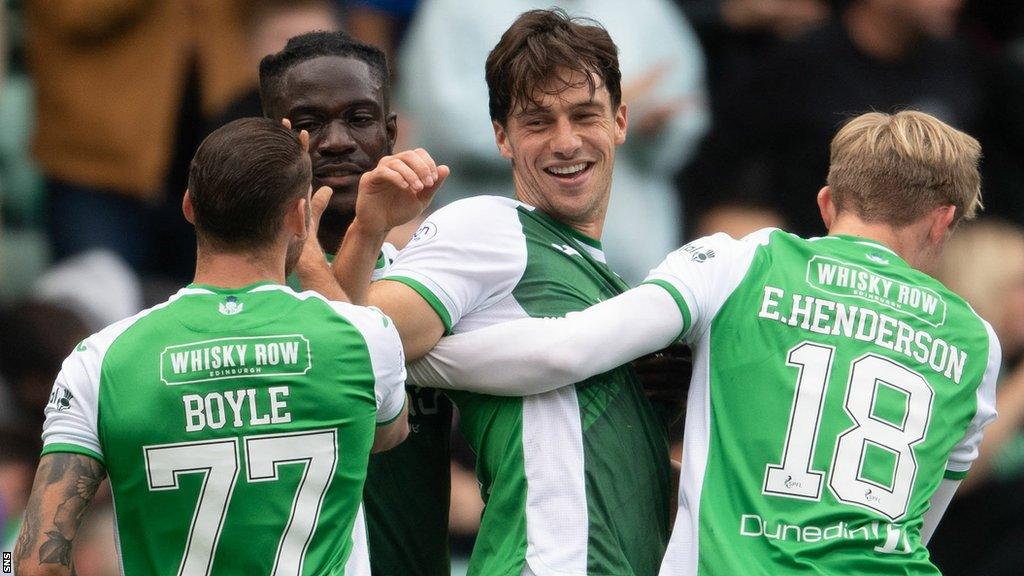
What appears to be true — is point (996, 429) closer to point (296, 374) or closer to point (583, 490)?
point (583, 490)

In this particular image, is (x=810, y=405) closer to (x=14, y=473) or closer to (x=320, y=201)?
(x=320, y=201)

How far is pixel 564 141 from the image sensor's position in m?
5.16

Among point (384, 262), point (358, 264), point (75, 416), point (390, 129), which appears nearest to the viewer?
point (75, 416)

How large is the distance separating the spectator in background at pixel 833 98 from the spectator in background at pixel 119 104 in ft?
8.46

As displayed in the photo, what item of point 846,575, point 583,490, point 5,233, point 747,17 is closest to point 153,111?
point 5,233

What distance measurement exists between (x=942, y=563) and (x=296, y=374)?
4.57 m

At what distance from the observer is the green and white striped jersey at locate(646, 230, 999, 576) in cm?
465

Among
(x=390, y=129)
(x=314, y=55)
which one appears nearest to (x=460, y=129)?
(x=390, y=129)

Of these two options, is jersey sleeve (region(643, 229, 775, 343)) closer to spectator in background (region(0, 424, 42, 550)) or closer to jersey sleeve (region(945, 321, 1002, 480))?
jersey sleeve (region(945, 321, 1002, 480))

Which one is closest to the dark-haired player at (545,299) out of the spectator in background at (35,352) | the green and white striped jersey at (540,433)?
the green and white striped jersey at (540,433)

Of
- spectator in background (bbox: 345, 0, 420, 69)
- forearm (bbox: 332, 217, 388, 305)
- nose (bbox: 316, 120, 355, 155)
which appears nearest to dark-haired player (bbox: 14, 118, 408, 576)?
forearm (bbox: 332, 217, 388, 305)

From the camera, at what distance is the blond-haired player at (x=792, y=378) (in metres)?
4.66

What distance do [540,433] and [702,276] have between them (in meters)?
0.62

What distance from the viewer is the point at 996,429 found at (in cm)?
831
